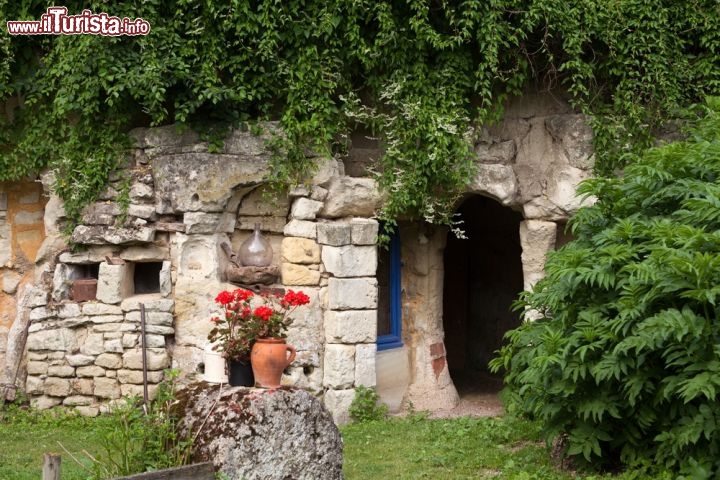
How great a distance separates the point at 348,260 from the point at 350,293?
0.30 metres

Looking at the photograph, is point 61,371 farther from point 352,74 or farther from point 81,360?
point 352,74

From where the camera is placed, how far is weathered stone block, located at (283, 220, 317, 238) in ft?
29.3

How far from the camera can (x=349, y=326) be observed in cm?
892

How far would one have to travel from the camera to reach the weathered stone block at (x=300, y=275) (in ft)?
29.5

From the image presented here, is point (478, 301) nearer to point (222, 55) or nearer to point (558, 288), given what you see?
point (222, 55)

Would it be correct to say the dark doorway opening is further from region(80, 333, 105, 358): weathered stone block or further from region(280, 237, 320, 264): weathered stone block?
region(80, 333, 105, 358): weathered stone block

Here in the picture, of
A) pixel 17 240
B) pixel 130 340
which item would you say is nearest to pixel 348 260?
pixel 130 340

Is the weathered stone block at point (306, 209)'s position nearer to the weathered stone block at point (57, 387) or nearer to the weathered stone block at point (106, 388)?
the weathered stone block at point (106, 388)

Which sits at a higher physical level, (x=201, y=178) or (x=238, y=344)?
(x=201, y=178)

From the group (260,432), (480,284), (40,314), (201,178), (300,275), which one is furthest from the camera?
(480,284)

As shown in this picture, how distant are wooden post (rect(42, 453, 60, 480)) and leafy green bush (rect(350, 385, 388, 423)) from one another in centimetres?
425

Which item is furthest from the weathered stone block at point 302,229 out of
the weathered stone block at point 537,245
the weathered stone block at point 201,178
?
the weathered stone block at point 537,245

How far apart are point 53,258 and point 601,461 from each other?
5257 mm

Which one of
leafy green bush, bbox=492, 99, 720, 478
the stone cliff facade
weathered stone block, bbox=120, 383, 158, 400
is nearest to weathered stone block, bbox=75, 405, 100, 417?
the stone cliff facade
